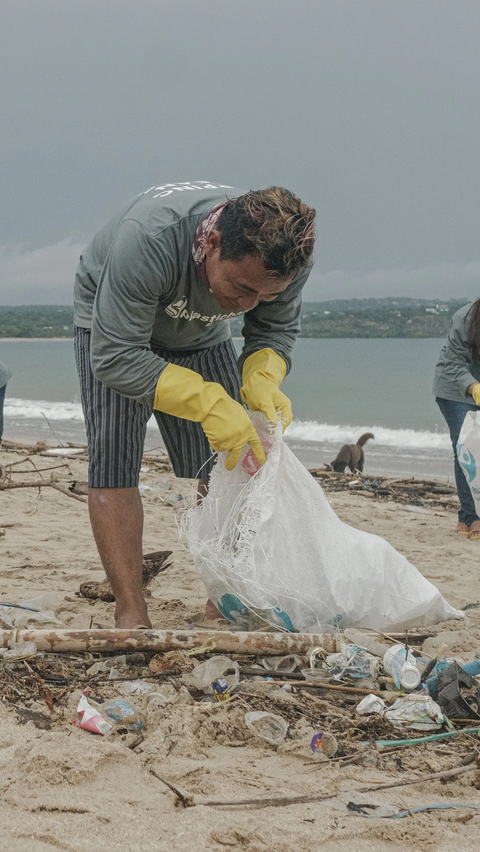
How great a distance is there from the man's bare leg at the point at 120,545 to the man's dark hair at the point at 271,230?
959mm

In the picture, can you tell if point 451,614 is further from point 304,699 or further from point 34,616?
point 34,616

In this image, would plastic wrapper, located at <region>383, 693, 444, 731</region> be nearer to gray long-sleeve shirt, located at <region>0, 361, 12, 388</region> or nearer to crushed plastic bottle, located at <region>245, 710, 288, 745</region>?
crushed plastic bottle, located at <region>245, 710, 288, 745</region>

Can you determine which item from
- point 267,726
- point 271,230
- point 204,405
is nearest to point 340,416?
point 204,405

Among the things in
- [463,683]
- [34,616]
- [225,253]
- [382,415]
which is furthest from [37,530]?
[382,415]

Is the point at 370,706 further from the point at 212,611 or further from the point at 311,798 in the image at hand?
the point at 212,611

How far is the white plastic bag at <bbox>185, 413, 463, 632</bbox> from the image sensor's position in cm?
244

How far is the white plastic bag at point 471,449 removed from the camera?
151 inches

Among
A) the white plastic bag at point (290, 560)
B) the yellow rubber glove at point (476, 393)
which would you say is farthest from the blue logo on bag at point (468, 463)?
the white plastic bag at point (290, 560)

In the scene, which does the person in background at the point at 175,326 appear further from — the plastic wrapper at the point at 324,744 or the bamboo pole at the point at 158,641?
the plastic wrapper at the point at 324,744

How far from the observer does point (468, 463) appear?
3.95 m

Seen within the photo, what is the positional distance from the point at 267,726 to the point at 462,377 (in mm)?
3092

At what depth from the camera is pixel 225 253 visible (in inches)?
86.2

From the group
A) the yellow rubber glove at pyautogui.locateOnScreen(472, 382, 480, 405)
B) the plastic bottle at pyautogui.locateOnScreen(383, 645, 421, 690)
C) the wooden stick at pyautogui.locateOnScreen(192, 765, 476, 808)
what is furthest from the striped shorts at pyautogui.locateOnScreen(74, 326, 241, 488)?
the yellow rubber glove at pyautogui.locateOnScreen(472, 382, 480, 405)

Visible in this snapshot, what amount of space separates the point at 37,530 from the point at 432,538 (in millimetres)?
2499
